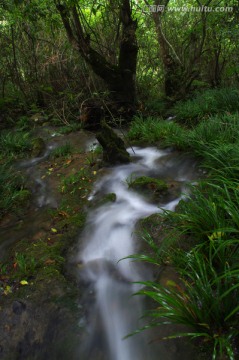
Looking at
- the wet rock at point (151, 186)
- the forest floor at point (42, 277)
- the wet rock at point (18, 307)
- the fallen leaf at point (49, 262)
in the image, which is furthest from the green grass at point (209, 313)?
the wet rock at point (151, 186)

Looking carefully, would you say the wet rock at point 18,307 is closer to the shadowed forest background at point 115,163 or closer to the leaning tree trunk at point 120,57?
the shadowed forest background at point 115,163

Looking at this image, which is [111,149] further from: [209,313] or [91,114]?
[209,313]

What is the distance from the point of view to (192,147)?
16.8ft

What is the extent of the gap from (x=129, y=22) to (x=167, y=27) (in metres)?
3.59

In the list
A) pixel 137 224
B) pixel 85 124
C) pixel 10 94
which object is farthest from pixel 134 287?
pixel 10 94

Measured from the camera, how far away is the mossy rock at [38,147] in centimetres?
694

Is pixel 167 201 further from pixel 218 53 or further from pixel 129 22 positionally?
pixel 218 53

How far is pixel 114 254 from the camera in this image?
3469 mm

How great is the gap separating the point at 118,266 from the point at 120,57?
579 cm

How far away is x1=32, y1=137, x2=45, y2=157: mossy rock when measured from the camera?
694cm

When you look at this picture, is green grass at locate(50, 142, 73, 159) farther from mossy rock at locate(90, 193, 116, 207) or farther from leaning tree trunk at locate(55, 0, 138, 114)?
mossy rock at locate(90, 193, 116, 207)

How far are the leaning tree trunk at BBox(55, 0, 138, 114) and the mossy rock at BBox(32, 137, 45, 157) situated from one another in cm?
219

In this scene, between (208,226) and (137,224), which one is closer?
(208,226)

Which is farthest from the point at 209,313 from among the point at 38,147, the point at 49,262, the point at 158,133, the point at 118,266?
the point at 38,147
